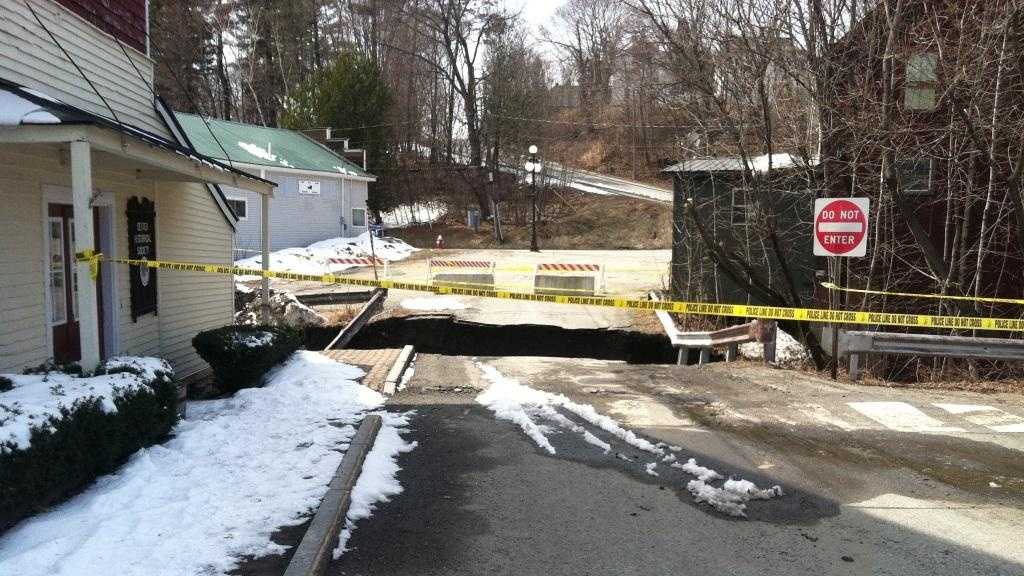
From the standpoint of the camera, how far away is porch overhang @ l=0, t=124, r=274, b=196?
19.0 feet

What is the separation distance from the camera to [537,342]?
17.3 m

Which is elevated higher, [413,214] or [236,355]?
[413,214]

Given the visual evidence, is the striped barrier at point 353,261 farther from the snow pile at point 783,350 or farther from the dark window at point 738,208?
the snow pile at point 783,350

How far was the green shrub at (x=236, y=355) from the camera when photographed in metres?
8.47

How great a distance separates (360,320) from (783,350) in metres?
9.59

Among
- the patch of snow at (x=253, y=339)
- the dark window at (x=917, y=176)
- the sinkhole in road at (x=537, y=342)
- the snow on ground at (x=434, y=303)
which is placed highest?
the dark window at (x=917, y=176)

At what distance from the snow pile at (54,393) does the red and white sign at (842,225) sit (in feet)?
27.4

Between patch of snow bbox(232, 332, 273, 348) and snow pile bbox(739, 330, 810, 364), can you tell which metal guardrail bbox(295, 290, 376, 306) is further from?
patch of snow bbox(232, 332, 273, 348)

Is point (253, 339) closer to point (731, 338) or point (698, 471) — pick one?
point (698, 471)

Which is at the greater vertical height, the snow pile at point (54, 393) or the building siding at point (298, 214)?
the building siding at point (298, 214)

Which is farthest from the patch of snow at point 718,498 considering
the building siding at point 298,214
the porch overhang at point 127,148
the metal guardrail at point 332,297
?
the building siding at point 298,214

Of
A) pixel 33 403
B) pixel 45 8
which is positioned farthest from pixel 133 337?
pixel 33 403

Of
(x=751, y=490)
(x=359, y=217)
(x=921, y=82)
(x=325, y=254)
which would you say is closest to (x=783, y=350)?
(x=921, y=82)

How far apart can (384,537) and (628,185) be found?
50.3 metres
